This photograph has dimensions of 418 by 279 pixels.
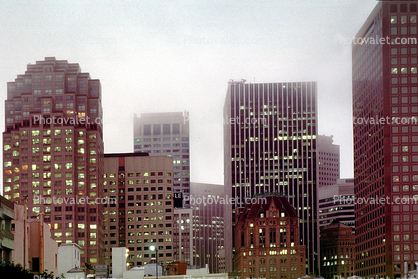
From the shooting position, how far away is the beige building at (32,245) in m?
118

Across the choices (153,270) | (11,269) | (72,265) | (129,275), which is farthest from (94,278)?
(72,265)

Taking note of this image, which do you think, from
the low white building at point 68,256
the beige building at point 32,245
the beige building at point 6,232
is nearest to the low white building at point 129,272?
the beige building at point 32,245

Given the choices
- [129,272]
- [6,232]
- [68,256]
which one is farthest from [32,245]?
[68,256]

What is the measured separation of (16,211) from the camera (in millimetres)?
Answer: 123250

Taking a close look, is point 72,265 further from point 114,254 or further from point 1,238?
point 1,238

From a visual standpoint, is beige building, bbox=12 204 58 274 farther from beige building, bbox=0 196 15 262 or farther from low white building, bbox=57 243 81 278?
low white building, bbox=57 243 81 278

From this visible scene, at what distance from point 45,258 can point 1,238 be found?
1186 inches

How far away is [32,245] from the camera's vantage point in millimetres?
127875

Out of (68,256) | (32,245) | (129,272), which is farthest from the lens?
(68,256)

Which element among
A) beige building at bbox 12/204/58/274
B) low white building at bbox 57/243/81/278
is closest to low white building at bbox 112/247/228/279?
beige building at bbox 12/204/58/274

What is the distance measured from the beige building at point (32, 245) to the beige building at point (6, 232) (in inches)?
248

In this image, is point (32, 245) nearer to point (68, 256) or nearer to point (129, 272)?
point (129, 272)

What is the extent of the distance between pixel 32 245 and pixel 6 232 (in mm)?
24028

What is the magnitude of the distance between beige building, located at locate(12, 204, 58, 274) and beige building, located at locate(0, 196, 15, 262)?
6.29 meters
